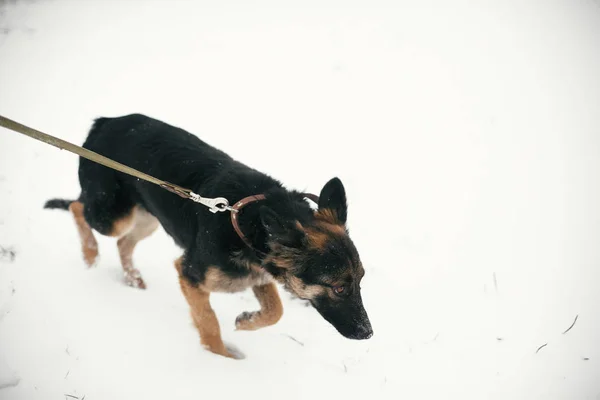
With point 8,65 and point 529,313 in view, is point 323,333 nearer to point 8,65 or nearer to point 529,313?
point 529,313

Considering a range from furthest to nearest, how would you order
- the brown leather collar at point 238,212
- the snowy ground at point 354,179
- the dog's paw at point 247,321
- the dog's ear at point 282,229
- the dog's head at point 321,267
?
the dog's paw at point 247,321 → the snowy ground at point 354,179 → the brown leather collar at point 238,212 → the dog's head at point 321,267 → the dog's ear at point 282,229

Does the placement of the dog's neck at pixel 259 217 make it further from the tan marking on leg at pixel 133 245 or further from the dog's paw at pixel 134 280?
the dog's paw at pixel 134 280

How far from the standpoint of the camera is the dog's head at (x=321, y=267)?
315 centimetres

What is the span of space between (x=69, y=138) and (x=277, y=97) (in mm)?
4035

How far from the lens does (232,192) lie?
3639mm

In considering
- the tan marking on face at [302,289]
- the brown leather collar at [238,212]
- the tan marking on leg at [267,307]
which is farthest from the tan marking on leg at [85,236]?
the tan marking on face at [302,289]

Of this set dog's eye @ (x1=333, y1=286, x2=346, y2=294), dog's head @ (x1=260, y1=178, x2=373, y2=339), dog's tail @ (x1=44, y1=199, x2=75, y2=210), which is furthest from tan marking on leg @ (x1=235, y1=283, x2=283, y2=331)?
dog's tail @ (x1=44, y1=199, x2=75, y2=210)

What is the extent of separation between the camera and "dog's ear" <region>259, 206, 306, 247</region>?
304cm

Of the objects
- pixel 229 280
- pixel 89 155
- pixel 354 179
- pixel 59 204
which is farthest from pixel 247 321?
pixel 354 179

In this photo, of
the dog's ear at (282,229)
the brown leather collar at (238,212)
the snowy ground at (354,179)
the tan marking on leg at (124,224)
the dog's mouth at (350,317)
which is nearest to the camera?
the dog's ear at (282,229)

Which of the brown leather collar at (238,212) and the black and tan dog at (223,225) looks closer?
the black and tan dog at (223,225)

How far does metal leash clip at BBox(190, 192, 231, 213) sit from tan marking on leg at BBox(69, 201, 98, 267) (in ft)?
7.62

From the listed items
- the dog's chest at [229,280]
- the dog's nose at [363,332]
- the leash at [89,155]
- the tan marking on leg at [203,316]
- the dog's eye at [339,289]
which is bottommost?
the tan marking on leg at [203,316]

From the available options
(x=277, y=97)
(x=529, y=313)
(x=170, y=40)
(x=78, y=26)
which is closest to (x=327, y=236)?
(x=529, y=313)
